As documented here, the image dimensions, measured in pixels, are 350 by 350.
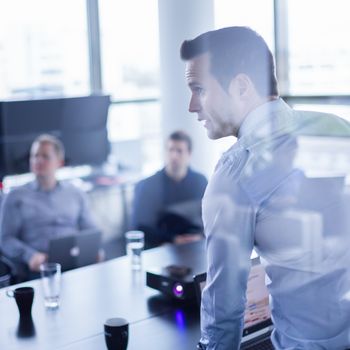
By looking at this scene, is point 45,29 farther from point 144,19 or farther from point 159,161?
point 159,161

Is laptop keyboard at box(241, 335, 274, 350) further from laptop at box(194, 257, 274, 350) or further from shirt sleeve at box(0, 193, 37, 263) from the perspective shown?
shirt sleeve at box(0, 193, 37, 263)

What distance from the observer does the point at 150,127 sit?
468 cm

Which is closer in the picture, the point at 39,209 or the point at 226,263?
the point at 226,263

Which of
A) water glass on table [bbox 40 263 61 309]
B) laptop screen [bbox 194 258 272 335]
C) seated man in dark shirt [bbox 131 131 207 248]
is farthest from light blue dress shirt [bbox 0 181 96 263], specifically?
laptop screen [bbox 194 258 272 335]

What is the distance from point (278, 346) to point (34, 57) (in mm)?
3556

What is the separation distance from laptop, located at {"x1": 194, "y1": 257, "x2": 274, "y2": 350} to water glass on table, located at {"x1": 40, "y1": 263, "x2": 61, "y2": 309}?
0.44m

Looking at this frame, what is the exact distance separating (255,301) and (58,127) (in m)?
2.14

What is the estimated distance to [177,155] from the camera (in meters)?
3.49

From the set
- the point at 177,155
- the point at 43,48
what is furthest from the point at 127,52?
the point at 177,155

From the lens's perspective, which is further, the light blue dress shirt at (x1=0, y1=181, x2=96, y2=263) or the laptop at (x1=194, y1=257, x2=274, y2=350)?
the light blue dress shirt at (x1=0, y1=181, x2=96, y2=263)

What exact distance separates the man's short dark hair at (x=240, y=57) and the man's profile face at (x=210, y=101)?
0.05ft

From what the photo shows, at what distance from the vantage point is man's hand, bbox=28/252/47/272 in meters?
3.08

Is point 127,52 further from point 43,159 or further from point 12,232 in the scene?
point 12,232

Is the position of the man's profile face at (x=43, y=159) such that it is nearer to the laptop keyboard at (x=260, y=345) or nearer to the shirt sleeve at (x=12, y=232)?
the shirt sleeve at (x=12, y=232)
